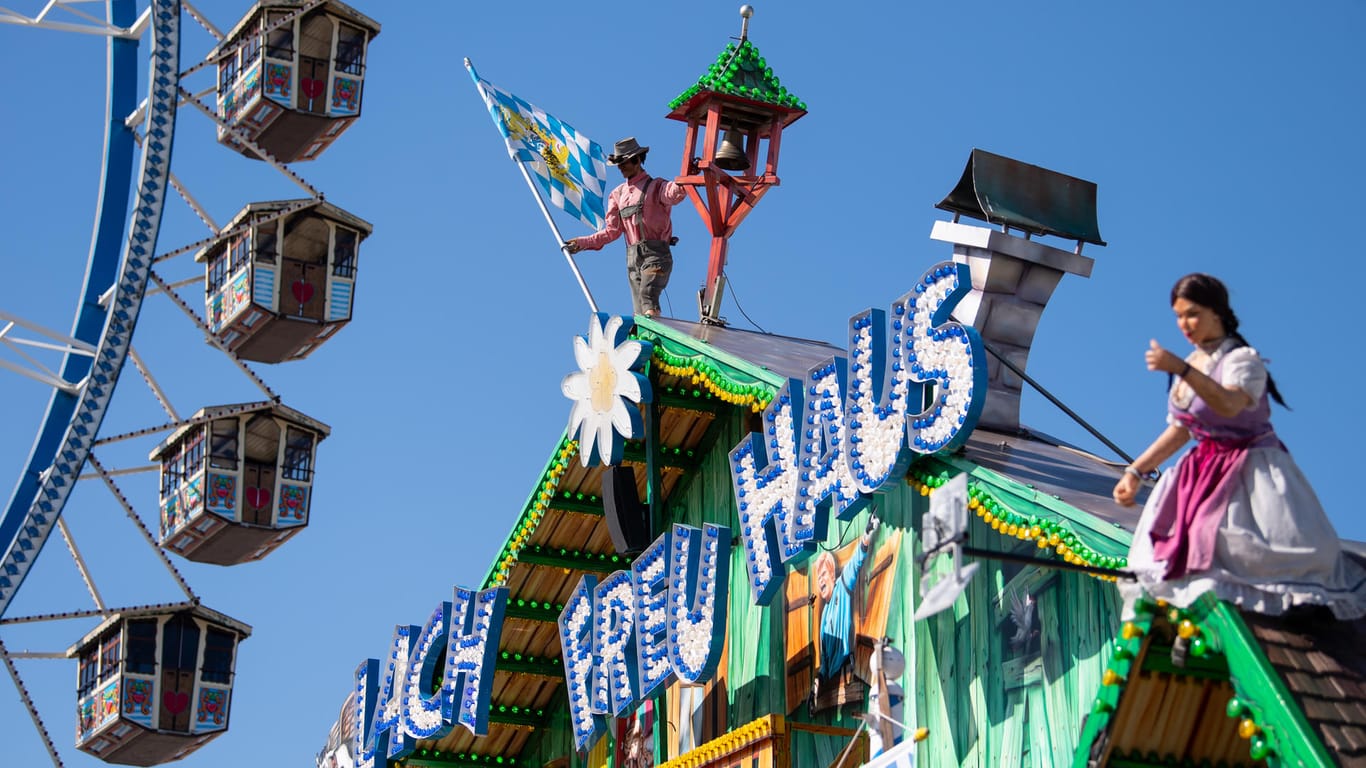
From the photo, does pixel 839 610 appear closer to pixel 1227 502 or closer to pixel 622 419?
pixel 622 419

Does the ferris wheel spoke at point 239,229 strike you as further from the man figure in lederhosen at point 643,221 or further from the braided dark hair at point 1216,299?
the braided dark hair at point 1216,299

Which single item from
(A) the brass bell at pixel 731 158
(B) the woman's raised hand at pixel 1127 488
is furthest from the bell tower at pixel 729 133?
(B) the woman's raised hand at pixel 1127 488

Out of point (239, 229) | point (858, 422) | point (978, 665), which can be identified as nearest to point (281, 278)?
point (239, 229)

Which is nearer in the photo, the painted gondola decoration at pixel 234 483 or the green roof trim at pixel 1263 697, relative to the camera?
the green roof trim at pixel 1263 697

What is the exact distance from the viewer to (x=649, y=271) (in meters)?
20.5

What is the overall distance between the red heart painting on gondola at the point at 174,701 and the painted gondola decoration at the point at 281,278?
339 centimetres

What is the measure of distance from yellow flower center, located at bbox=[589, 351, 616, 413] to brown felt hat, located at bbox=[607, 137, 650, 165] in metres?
2.60

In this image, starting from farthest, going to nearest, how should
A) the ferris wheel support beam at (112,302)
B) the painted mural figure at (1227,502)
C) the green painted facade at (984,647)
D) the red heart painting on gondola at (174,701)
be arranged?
the red heart painting on gondola at (174,701) < the ferris wheel support beam at (112,302) < the green painted facade at (984,647) < the painted mural figure at (1227,502)

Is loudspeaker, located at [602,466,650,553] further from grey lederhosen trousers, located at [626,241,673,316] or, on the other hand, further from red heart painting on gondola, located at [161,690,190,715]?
red heart painting on gondola, located at [161,690,190,715]

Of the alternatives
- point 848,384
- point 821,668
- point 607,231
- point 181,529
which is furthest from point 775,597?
point 181,529

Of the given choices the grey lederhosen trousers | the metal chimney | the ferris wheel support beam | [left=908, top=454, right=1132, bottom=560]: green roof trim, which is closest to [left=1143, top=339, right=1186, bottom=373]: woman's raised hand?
[left=908, top=454, right=1132, bottom=560]: green roof trim

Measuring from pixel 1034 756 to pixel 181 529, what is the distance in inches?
418

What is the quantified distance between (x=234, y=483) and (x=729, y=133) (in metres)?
5.70

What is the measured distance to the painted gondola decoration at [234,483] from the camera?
2197 cm
